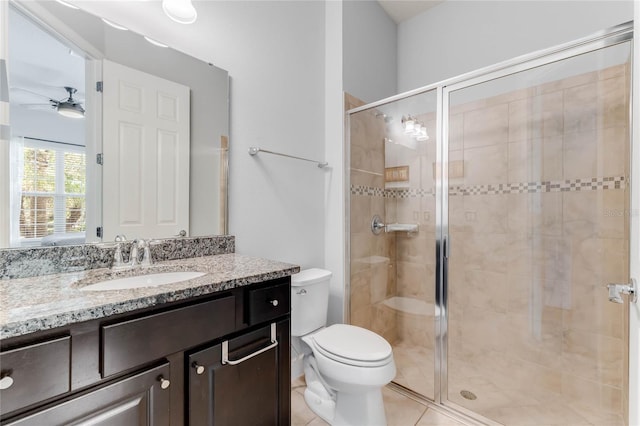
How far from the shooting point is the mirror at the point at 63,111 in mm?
972

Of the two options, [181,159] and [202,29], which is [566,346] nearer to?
[181,159]

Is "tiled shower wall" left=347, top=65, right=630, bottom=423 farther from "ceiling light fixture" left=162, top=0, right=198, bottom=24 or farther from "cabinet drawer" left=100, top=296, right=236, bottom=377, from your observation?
"cabinet drawer" left=100, top=296, right=236, bottom=377

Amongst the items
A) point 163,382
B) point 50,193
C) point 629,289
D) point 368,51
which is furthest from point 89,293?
point 368,51

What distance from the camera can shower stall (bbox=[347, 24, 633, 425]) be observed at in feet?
4.84

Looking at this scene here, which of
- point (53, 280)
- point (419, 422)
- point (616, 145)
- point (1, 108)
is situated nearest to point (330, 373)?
point (419, 422)

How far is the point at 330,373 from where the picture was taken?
4.66 ft

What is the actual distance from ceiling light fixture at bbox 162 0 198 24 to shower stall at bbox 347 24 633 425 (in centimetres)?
119

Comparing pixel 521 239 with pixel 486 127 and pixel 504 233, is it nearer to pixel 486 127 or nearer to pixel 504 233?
pixel 504 233

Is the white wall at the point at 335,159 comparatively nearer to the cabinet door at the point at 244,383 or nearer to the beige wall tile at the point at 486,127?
the beige wall tile at the point at 486,127

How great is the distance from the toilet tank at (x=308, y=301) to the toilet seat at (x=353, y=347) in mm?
125

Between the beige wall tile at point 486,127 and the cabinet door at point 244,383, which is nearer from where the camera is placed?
the cabinet door at point 244,383

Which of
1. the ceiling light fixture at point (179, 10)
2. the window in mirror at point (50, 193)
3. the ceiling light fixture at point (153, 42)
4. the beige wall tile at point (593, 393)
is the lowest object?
the beige wall tile at point (593, 393)

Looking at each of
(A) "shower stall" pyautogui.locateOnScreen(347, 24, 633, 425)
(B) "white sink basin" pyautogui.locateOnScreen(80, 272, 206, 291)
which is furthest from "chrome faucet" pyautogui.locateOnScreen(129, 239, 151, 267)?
(A) "shower stall" pyautogui.locateOnScreen(347, 24, 633, 425)

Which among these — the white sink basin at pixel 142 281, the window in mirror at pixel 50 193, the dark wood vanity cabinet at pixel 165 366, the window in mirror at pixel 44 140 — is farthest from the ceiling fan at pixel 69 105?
the dark wood vanity cabinet at pixel 165 366
